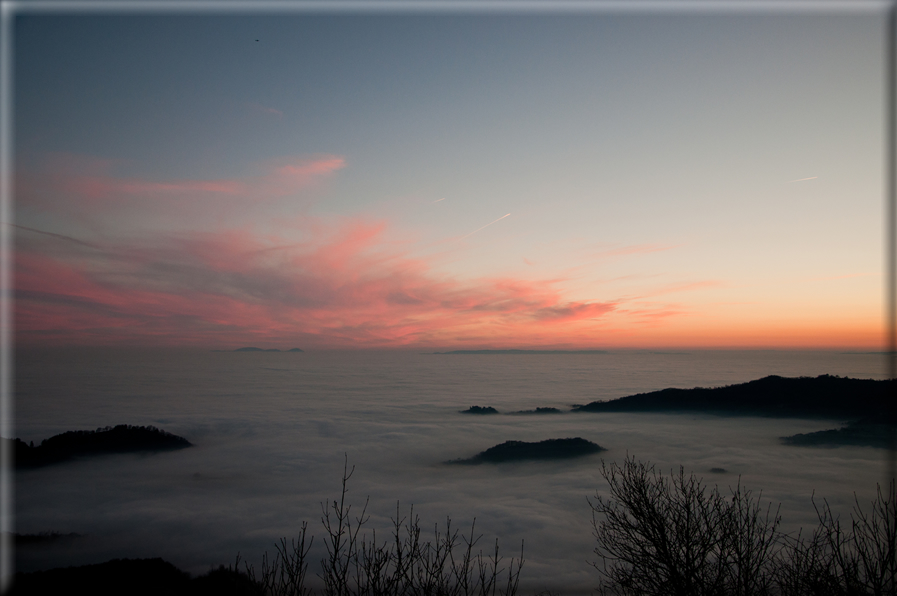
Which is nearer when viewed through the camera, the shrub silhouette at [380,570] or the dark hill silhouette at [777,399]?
the shrub silhouette at [380,570]

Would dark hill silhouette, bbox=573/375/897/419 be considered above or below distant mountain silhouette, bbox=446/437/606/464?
above

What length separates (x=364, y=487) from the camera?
57.0m

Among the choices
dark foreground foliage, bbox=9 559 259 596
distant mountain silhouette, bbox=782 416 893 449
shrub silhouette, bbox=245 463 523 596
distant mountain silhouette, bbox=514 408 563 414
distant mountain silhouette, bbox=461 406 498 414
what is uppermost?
shrub silhouette, bbox=245 463 523 596

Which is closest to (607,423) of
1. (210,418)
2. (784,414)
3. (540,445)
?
(540,445)

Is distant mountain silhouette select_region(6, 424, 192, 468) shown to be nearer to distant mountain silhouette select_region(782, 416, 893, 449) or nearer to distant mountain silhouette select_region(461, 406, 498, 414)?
distant mountain silhouette select_region(461, 406, 498, 414)

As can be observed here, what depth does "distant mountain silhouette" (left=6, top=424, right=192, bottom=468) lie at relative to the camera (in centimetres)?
6744

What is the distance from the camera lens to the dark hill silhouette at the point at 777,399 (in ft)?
286

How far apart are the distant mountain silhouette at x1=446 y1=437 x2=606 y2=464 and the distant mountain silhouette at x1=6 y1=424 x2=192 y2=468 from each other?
166 feet

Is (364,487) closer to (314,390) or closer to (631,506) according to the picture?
(631,506)

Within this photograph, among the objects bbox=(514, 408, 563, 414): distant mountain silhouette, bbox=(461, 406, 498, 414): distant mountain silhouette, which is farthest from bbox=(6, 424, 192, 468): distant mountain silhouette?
bbox=(514, 408, 563, 414): distant mountain silhouette

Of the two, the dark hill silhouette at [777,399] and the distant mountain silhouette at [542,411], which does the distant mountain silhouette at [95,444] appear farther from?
the dark hill silhouette at [777,399]

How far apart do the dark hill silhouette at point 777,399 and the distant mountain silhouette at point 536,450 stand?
36.7m

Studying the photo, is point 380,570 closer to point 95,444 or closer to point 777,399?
point 95,444

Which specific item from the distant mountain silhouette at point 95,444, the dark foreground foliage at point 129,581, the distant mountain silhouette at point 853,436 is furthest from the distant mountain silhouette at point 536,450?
the distant mountain silhouette at point 95,444
